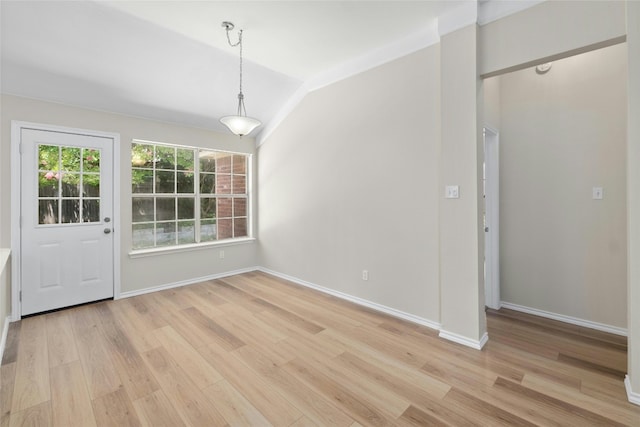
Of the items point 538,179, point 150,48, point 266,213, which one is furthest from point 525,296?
point 150,48

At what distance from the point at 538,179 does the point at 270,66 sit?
3.35 m

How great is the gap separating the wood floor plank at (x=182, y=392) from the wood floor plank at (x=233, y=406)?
4 centimetres

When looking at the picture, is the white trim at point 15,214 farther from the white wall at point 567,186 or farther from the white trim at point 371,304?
the white wall at point 567,186

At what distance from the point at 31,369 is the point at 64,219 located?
5.94ft

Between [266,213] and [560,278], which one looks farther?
[266,213]

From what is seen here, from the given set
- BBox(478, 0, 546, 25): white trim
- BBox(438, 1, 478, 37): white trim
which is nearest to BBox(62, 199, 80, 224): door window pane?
BBox(438, 1, 478, 37): white trim

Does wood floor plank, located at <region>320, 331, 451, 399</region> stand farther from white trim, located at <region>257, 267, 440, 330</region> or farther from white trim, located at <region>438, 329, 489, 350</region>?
white trim, located at <region>257, 267, 440, 330</region>

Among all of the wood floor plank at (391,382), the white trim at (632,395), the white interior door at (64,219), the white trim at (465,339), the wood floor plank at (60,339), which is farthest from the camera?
the white interior door at (64,219)

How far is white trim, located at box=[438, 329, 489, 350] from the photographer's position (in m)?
2.41

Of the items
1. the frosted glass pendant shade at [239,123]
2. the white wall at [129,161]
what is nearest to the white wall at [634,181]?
the frosted glass pendant shade at [239,123]

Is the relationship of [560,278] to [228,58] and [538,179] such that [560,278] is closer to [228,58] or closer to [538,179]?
[538,179]

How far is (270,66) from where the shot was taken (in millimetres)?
3561

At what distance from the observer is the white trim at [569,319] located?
2.62 m

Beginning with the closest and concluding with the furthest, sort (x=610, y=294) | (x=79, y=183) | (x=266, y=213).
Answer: (x=610, y=294) < (x=79, y=183) < (x=266, y=213)
